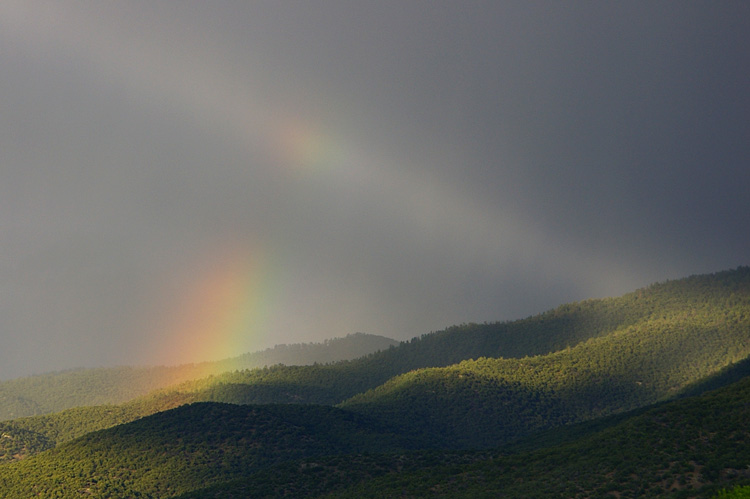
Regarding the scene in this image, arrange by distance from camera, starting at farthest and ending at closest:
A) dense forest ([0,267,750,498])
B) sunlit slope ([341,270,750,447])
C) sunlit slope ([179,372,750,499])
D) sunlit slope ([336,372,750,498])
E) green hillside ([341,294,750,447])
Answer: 1. green hillside ([341,294,750,447])
2. sunlit slope ([341,270,750,447])
3. dense forest ([0,267,750,498])
4. sunlit slope ([179,372,750,499])
5. sunlit slope ([336,372,750,498])

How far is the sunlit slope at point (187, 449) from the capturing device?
11688 cm

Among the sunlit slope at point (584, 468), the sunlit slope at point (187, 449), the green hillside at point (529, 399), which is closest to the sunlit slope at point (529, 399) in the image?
the green hillside at point (529, 399)

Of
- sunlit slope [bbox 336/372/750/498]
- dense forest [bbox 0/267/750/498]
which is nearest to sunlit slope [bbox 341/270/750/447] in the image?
dense forest [bbox 0/267/750/498]

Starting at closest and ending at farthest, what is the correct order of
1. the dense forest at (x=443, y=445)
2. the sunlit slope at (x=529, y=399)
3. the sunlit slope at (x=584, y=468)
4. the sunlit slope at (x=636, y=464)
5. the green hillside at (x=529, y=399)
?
1. the sunlit slope at (x=636, y=464)
2. the sunlit slope at (x=584, y=468)
3. the dense forest at (x=443, y=445)
4. the sunlit slope at (x=529, y=399)
5. the green hillside at (x=529, y=399)

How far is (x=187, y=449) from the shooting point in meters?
131

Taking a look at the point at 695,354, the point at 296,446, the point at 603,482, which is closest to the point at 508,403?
the point at 695,354

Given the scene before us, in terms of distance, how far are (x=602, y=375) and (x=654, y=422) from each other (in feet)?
407

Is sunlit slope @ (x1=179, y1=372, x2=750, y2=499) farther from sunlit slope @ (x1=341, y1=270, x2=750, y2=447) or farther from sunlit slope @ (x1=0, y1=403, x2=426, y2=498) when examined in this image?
sunlit slope @ (x1=341, y1=270, x2=750, y2=447)

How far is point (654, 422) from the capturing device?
266 feet

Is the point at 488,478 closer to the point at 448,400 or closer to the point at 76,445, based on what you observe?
the point at 76,445

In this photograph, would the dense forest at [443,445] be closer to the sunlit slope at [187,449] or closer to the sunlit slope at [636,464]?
the sunlit slope at [636,464]

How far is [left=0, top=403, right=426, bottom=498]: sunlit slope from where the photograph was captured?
117m

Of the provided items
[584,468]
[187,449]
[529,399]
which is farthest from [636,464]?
[529,399]

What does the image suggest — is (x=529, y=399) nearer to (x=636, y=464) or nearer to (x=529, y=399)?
(x=529, y=399)
